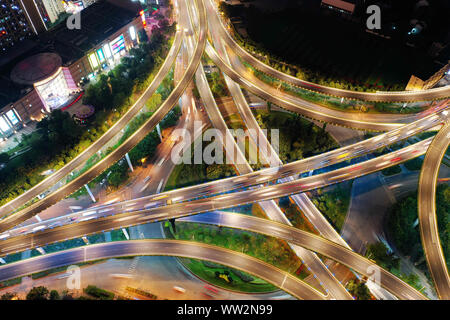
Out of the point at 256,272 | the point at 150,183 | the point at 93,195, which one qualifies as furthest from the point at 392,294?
the point at 93,195

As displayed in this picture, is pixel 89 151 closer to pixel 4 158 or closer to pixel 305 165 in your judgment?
pixel 4 158

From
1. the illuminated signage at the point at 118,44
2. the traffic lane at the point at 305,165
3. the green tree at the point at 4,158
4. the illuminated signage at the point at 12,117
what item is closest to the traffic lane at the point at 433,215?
the traffic lane at the point at 305,165

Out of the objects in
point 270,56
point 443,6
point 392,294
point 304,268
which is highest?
point 443,6

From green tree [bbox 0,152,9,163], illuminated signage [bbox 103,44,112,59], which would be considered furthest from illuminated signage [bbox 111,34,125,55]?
green tree [bbox 0,152,9,163]

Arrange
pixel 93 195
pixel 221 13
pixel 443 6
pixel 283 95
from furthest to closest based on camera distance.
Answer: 1. pixel 221 13
2. pixel 443 6
3. pixel 283 95
4. pixel 93 195

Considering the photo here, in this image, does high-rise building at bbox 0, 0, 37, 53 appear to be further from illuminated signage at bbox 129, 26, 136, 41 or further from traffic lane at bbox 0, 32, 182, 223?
traffic lane at bbox 0, 32, 182, 223

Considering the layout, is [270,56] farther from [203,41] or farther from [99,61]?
[99,61]
